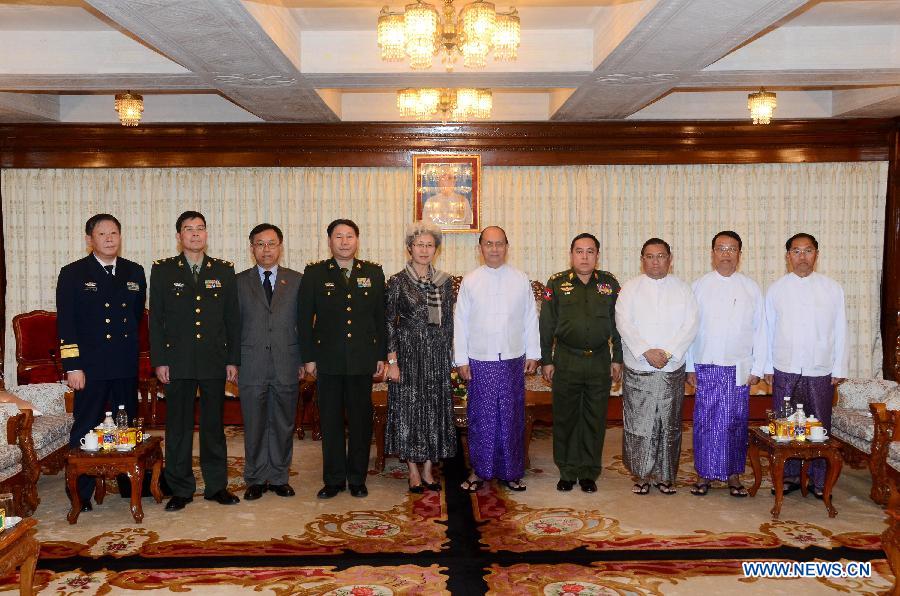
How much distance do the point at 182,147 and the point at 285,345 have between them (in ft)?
14.4

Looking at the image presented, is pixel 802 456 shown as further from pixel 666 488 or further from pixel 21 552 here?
pixel 21 552

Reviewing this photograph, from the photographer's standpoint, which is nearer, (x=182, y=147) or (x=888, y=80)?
(x=888, y=80)

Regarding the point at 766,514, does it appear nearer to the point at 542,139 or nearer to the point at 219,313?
the point at 219,313

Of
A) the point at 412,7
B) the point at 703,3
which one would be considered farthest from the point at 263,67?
the point at 703,3

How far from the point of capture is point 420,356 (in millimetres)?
5723

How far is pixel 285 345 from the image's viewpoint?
219 inches

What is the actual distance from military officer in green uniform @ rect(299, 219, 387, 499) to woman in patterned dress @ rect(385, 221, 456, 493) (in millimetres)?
157

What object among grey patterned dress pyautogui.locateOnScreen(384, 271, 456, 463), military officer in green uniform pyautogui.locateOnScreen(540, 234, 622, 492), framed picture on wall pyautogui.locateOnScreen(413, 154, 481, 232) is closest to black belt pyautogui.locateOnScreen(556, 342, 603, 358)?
military officer in green uniform pyautogui.locateOnScreen(540, 234, 622, 492)

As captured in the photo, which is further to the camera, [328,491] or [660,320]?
[328,491]

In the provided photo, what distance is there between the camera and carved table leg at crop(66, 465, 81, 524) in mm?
4984

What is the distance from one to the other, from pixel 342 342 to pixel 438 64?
95.1 inches

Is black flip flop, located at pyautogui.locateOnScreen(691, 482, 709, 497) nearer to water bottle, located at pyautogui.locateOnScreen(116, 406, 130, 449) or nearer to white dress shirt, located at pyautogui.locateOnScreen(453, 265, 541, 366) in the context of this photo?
white dress shirt, located at pyautogui.locateOnScreen(453, 265, 541, 366)

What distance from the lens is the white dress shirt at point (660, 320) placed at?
5484 millimetres

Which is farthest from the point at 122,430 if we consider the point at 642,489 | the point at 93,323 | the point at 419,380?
the point at 642,489
